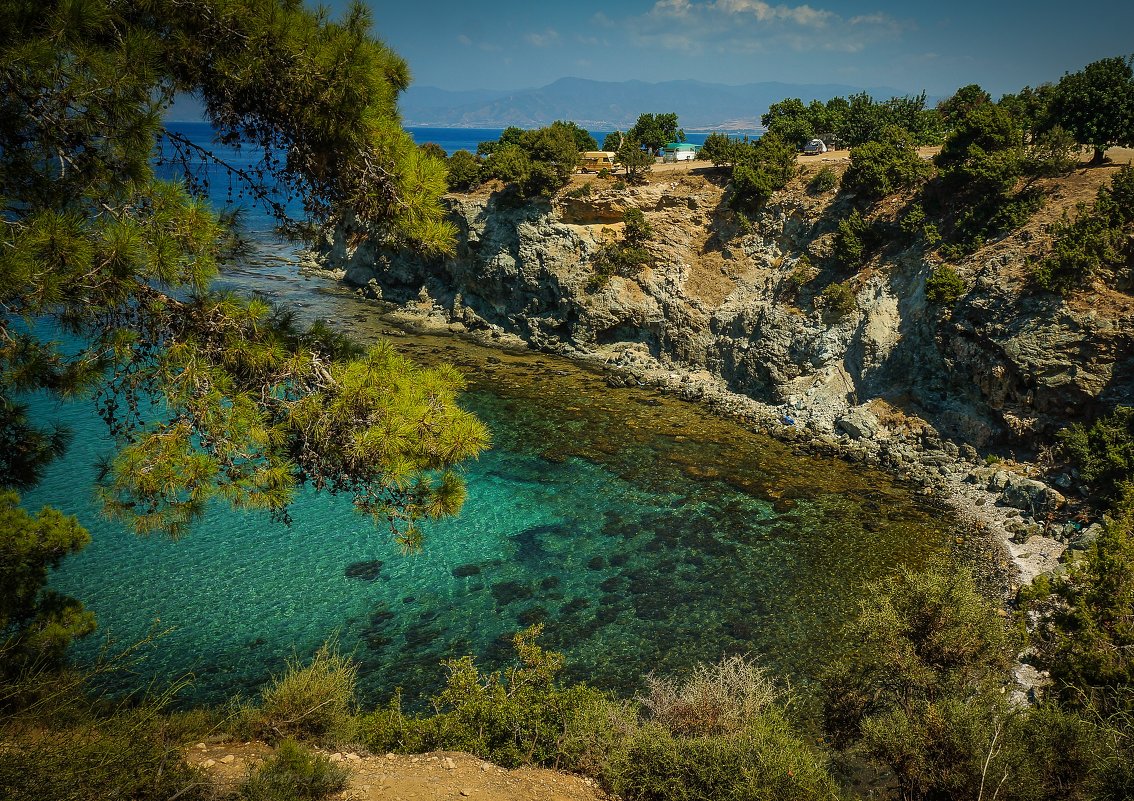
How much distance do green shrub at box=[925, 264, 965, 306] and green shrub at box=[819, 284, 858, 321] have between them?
4.34 meters

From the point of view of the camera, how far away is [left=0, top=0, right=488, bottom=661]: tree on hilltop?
6629mm

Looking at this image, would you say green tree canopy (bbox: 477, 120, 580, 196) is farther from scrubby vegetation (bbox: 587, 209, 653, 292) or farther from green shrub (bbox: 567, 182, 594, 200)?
scrubby vegetation (bbox: 587, 209, 653, 292)

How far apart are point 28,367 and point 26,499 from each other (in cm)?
1881

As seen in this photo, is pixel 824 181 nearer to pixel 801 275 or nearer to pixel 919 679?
pixel 801 275

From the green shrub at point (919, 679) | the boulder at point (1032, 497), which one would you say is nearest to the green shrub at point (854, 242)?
the boulder at point (1032, 497)

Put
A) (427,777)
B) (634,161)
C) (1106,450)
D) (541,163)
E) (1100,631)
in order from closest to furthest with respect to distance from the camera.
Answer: (427,777), (1100,631), (1106,450), (541,163), (634,161)

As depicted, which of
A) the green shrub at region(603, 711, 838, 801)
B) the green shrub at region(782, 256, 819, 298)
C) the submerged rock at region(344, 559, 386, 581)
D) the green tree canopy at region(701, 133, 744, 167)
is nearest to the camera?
the green shrub at region(603, 711, 838, 801)

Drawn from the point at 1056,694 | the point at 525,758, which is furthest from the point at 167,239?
the point at 1056,694

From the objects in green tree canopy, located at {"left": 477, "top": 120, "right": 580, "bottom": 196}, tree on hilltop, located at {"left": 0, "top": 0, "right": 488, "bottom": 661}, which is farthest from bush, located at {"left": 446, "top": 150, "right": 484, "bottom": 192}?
tree on hilltop, located at {"left": 0, "top": 0, "right": 488, "bottom": 661}

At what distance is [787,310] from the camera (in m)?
34.9

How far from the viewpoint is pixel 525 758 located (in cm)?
992

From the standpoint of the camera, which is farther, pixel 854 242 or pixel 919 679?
pixel 854 242

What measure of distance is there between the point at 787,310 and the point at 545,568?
22251mm

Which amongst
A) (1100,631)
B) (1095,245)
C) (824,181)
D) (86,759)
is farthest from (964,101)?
(86,759)
